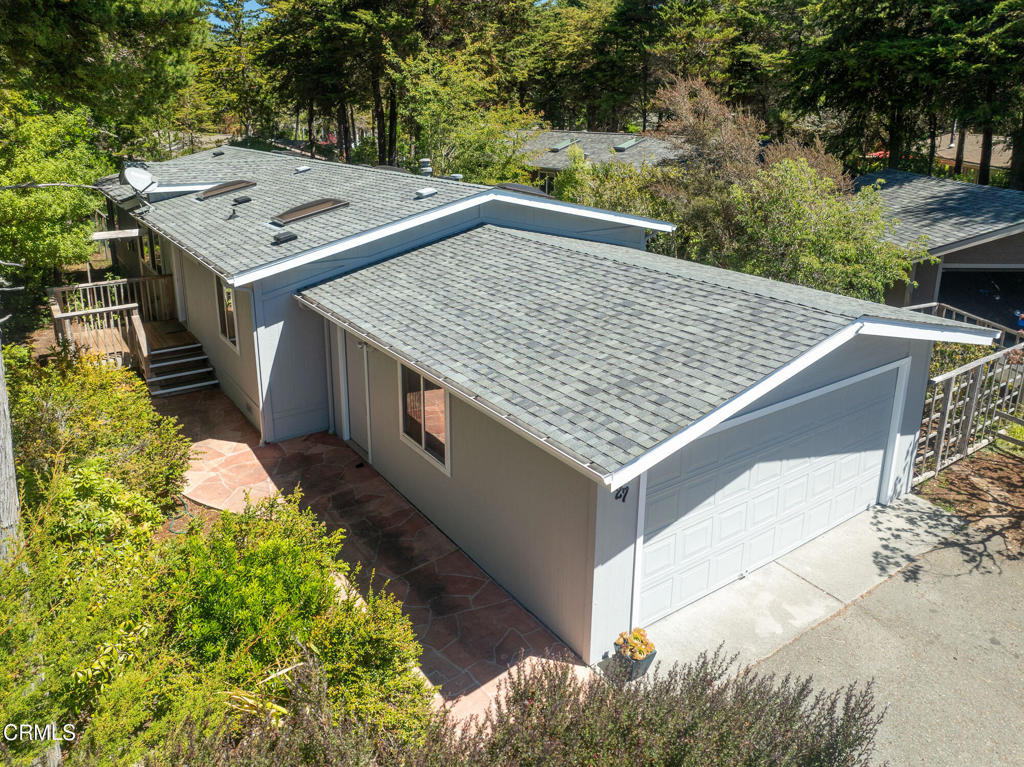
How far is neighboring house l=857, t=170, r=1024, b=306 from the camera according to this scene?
59.4ft

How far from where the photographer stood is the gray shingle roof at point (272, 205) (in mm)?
12578

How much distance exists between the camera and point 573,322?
9219 millimetres

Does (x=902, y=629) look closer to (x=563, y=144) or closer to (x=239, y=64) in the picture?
(x=563, y=144)

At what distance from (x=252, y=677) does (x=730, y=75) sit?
4231 centimetres

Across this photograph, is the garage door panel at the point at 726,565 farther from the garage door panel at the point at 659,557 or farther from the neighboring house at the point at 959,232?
the neighboring house at the point at 959,232

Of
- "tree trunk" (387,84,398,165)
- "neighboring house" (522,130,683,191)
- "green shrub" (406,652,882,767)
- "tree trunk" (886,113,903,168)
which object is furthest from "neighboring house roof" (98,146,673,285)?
"tree trunk" (886,113,903,168)

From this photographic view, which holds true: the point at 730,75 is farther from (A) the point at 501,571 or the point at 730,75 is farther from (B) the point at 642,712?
(B) the point at 642,712

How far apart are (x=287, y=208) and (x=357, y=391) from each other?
202 inches

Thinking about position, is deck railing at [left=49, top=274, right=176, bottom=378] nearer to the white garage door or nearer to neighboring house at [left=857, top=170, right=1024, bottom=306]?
the white garage door

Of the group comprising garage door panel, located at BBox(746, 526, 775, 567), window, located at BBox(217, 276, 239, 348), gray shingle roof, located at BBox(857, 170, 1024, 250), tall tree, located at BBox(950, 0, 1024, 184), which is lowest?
garage door panel, located at BBox(746, 526, 775, 567)

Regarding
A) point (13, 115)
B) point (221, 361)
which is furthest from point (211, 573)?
point (13, 115)

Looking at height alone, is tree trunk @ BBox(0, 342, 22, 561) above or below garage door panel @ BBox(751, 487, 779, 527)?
above

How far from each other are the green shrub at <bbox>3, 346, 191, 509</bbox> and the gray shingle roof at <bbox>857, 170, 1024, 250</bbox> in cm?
1701

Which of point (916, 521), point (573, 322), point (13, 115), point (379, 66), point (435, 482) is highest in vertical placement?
point (379, 66)
